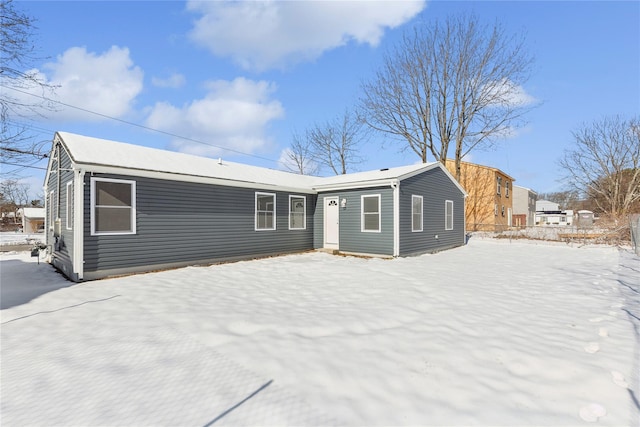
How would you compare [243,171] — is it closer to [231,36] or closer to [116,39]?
[231,36]

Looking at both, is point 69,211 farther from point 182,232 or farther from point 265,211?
point 265,211

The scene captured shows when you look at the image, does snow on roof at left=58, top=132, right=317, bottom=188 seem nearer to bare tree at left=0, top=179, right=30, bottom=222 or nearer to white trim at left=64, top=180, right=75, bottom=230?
white trim at left=64, top=180, right=75, bottom=230

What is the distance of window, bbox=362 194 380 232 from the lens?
35.9 ft

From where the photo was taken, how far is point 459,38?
19891 millimetres

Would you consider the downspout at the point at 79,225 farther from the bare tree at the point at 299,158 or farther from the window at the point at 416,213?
the bare tree at the point at 299,158

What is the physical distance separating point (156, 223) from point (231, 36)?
358 inches

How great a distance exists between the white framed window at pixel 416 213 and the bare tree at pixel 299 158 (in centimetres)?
2058

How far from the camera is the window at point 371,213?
10.9m

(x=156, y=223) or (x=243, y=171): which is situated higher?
(x=243, y=171)

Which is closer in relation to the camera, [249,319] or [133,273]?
[249,319]

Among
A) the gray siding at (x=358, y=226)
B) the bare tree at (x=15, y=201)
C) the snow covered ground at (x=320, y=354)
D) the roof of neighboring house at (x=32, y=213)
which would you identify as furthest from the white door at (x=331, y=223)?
the roof of neighboring house at (x=32, y=213)

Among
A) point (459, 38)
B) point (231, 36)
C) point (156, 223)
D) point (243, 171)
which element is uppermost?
point (459, 38)

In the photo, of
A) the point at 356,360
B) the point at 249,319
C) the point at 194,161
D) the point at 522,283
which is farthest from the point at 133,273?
the point at 522,283

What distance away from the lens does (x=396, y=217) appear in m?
10.3
